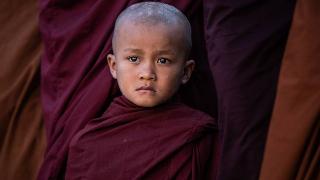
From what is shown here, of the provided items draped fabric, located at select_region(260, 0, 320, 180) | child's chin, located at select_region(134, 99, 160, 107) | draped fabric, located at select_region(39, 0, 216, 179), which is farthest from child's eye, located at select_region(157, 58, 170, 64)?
draped fabric, located at select_region(260, 0, 320, 180)

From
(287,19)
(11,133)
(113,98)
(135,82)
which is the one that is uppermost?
(287,19)

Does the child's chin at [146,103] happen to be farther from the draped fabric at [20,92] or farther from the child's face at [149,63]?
the draped fabric at [20,92]

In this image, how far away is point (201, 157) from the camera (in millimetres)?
1622

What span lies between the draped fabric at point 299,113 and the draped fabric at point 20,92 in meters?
0.81

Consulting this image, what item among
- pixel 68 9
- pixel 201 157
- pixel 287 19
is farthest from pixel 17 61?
pixel 287 19

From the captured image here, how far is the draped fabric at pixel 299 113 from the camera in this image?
1390 mm

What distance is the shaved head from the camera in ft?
5.48

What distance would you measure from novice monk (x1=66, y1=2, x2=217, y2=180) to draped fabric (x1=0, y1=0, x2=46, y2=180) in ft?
0.71

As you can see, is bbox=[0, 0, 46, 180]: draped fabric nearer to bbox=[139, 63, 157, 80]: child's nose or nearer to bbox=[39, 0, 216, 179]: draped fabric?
bbox=[39, 0, 216, 179]: draped fabric

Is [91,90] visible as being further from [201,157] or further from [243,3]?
[243,3]

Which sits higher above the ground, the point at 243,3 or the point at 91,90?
the point at 243,3

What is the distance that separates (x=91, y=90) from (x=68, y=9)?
0.32m

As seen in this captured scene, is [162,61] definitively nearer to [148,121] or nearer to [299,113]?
[148,121]

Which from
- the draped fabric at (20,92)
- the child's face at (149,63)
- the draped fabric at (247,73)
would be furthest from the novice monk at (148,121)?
the draped fabric at (20,92)
